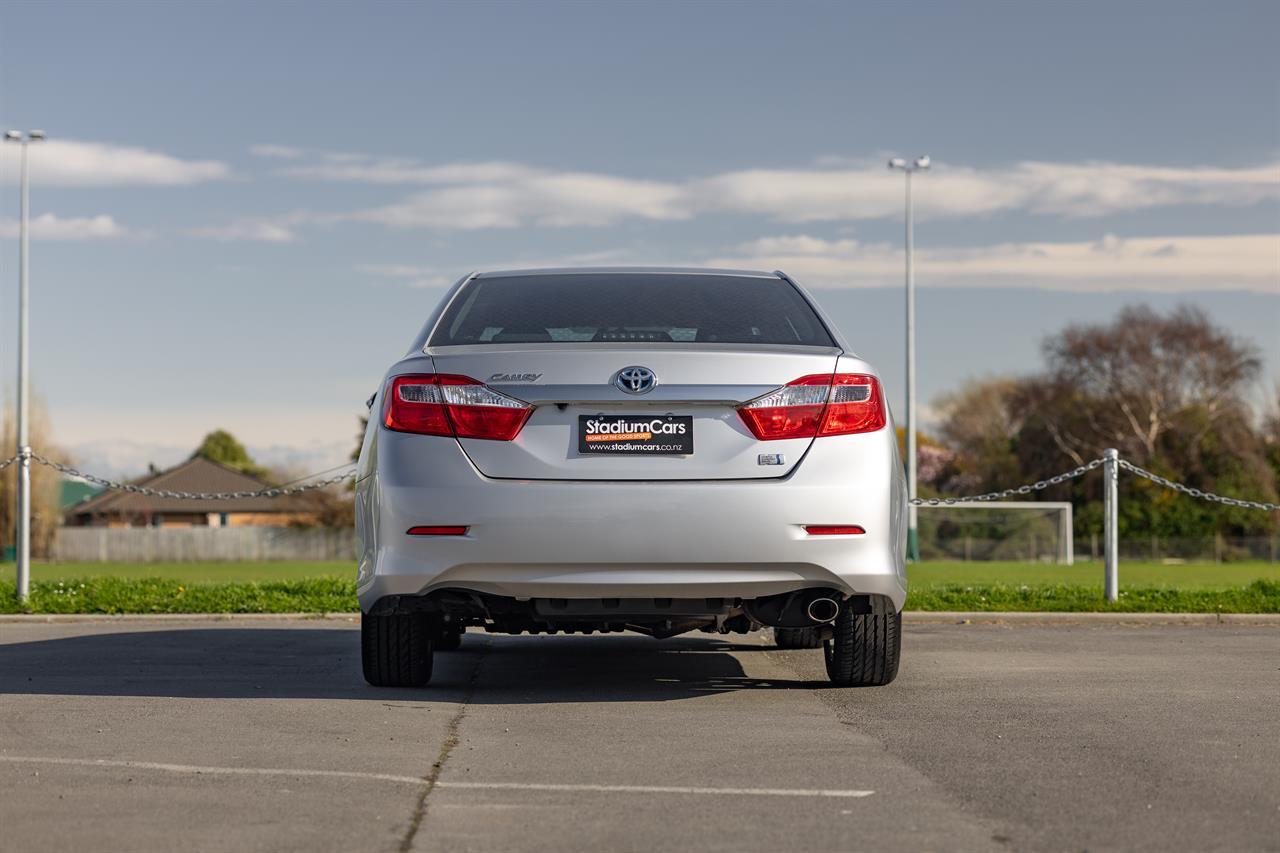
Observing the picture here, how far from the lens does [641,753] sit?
6152 millimetres

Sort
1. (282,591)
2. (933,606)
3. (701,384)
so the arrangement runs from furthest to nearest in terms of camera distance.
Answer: (282,591) → (933,606) → (701,384)

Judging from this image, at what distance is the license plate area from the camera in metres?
7.03

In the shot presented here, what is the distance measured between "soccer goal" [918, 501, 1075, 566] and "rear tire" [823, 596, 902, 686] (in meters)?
42.8

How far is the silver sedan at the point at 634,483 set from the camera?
6.98 meters

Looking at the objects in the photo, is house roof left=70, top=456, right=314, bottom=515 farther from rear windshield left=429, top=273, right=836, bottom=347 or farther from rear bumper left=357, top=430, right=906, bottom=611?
rear bumper left=357, top=430, right=906, bottom=611

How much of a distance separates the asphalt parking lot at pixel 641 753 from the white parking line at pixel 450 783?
0.06 ft

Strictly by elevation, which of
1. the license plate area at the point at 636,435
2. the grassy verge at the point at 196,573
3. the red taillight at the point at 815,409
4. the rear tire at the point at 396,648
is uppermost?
the red taillight at the point at 815,409

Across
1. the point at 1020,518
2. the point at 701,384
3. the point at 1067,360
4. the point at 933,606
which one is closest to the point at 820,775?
the point at 701,384

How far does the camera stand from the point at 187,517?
10800 cm

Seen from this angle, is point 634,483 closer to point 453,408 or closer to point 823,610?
point 453,408

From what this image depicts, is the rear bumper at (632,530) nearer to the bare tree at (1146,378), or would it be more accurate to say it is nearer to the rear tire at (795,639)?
the rear tire at (795,639)

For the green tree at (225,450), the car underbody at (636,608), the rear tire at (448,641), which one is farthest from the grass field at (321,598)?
the green tree at (225,450)

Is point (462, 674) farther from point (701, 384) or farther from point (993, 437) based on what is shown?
point (993, 437)

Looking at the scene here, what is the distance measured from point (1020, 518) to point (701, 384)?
44.8m
